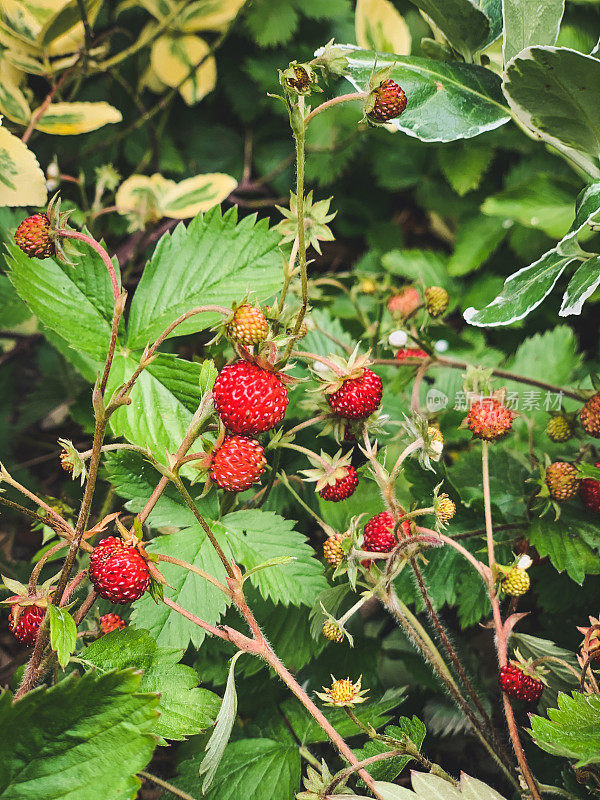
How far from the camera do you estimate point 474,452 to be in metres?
1.06

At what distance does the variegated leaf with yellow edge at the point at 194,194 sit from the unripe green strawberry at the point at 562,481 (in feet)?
2.32

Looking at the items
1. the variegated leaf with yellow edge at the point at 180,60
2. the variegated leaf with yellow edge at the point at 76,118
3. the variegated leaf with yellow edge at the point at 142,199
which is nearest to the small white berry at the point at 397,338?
the variegated leaf with yellow edge at the point at 142,199

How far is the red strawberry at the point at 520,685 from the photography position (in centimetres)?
70

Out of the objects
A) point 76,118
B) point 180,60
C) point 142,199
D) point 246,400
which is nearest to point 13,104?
point 76,118

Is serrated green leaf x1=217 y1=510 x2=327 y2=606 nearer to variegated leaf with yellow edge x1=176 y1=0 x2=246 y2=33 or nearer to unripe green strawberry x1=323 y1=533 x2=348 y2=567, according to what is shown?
unripe green strawberry x1=323 y1=533 x2=348 y2=567

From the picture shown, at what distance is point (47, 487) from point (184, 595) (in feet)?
2.32

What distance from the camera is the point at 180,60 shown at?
1.36m

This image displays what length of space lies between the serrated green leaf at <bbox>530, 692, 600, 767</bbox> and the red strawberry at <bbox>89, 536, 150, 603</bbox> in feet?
1.33

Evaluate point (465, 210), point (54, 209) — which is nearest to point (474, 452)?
point (54, 209)

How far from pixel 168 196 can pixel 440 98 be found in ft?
1.72

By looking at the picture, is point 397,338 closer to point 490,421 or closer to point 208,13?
point 490,421

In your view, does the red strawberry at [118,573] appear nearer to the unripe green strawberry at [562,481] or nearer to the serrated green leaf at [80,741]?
the serrated green leaf at [80,741]

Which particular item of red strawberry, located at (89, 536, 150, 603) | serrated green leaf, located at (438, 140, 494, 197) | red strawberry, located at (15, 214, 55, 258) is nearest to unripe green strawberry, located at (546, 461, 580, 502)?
red strawberry, located at (89, 536, 150, 603)

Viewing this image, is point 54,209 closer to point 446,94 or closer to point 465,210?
point 446,94
